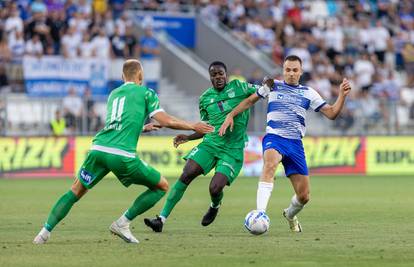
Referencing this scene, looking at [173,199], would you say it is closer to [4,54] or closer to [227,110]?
[227,110]

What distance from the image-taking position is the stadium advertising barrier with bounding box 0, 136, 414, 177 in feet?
97.0

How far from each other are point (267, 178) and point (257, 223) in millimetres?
734

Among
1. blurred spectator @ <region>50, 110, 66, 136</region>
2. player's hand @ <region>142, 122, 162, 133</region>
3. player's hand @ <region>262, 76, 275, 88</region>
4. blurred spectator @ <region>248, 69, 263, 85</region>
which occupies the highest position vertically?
player's hand @ <region>262, 76, 275, 88</region>

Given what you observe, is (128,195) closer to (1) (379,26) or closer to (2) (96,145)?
(2) (96,145)

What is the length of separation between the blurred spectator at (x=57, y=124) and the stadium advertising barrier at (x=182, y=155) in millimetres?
275

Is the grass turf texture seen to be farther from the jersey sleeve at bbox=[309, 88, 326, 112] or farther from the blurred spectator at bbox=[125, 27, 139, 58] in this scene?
the blurred spectator at bbox=[125, 27, 139, 58]

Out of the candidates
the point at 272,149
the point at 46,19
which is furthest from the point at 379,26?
the point at 272,149

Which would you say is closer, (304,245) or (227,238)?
(304,245)

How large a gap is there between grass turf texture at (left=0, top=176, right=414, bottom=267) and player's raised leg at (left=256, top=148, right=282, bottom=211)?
0.46m

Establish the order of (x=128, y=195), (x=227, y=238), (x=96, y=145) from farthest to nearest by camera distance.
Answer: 1. (x=128, y=195)
2. (x=227, y=238)
3. (x=96, y=145)

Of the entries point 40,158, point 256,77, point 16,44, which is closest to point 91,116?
point 40,158

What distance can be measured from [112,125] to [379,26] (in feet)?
92.5

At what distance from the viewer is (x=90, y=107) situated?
2988 cm

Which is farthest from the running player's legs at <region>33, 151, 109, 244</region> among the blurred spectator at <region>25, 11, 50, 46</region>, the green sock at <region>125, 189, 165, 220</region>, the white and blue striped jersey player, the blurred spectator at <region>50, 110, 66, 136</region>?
the blurred spectator at <region>25, 11, 50, 46</region>
